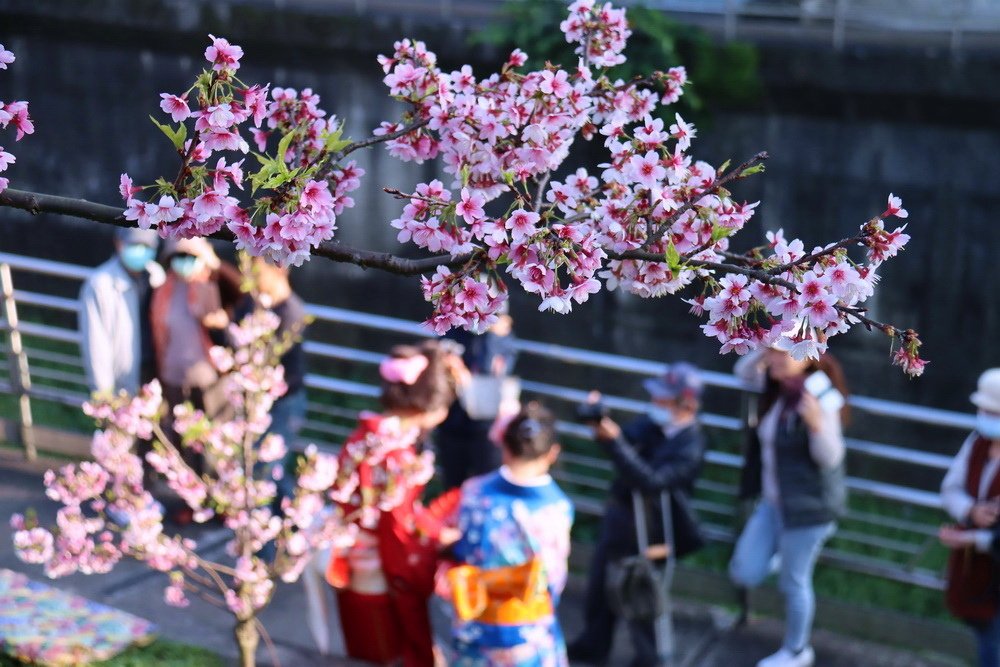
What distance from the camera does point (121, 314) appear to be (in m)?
7.30

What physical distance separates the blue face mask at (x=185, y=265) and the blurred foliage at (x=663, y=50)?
3807 millimetres

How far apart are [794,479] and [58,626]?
A: 3236 mm

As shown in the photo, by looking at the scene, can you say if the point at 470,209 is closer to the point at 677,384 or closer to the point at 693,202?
the point at 693,202

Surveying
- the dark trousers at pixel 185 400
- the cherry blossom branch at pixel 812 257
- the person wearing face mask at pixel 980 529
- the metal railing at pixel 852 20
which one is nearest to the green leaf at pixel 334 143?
the cherry blossom branch at pixel 812 257

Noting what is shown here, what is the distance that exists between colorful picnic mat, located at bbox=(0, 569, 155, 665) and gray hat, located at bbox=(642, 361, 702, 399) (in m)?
2.46

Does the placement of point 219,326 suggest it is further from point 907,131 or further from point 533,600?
point 907,131

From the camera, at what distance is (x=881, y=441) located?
36.2ft

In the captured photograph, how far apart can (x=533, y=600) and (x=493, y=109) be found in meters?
2.20

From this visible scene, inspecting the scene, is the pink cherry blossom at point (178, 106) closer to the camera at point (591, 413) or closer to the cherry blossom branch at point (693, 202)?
the cherry blossom branch at point (693, 202)

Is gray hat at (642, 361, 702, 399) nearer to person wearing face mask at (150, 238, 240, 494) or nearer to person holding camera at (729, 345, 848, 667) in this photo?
person holding camera at (729, 345, 848, 667)

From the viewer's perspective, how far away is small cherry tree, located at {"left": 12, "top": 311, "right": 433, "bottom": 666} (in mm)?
5168

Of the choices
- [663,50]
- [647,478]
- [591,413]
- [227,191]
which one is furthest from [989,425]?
[663,50]


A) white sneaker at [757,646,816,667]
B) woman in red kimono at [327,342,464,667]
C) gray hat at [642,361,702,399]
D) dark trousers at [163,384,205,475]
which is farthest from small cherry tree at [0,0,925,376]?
dark trousers at [163,384,205,475]

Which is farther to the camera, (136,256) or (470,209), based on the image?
(136,256)
